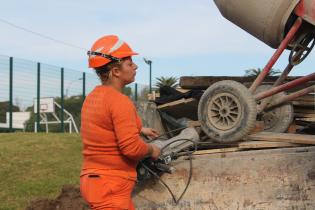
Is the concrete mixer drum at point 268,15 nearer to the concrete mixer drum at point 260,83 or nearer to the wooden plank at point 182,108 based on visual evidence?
the concrete mixer drum at point 260,83

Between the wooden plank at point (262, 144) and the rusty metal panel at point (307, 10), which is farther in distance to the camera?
the rusty metal panel at point (307, 10)

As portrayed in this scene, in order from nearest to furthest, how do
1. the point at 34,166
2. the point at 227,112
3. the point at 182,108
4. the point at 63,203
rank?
the point at 227,112
the point at 182,108
the point at 63,203
the point at 34,166

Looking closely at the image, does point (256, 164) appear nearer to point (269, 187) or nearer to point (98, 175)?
point (269, 187)

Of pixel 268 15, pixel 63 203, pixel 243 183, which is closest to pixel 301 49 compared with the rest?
pixel 268 15

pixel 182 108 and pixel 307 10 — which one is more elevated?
pixel 307 10

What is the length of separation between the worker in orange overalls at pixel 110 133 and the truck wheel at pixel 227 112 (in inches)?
53.8

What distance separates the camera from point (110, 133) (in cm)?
322

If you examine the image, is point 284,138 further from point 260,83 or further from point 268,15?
point 268,15

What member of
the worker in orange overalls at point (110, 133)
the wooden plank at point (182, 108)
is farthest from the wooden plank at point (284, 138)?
the worker in orange overalls at point (110, 133)

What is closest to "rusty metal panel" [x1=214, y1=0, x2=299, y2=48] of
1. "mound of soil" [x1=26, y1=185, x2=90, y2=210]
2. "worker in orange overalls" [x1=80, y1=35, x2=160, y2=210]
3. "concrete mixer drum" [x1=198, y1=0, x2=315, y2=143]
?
"concrete mixer drum" [x1=198, y1=0, x2=315, y2=143]

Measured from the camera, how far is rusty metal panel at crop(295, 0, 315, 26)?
4723mm

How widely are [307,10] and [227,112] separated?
1170 millimetres

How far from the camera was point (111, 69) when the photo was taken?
3.32 m

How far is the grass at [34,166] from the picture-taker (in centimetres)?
757
